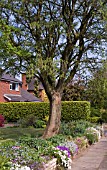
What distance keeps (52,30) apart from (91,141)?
6.39 metres

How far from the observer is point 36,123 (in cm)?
2550

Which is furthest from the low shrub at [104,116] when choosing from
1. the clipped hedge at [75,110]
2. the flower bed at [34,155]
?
the flower bed at [34,155]

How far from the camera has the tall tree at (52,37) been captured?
1230cm

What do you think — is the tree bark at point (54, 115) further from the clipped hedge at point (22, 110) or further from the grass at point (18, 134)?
the clipped hedge at point (22, 110)

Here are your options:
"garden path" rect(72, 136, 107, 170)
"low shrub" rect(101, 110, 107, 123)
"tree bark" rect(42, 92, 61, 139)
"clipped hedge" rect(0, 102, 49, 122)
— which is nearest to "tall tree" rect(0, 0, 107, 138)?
"tree bark" rect(42, 92, 61, 139)

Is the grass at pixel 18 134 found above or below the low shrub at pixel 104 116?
below

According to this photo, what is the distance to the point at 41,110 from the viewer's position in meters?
31.5

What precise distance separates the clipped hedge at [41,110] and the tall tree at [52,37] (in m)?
15.9

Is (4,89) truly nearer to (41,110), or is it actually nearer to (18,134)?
(41,110)

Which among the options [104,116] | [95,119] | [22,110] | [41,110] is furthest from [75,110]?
[22,110]

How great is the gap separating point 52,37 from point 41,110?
18558 millimetres

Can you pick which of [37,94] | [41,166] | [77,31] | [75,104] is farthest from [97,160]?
[37,94]

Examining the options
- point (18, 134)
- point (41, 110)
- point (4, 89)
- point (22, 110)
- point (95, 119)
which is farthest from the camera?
point (4, 89)

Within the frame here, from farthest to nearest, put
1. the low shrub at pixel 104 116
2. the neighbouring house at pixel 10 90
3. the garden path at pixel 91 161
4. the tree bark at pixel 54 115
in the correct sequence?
the neighbouring house at pixel 10 90, the low shrub at pixel 104 116, the tree bark at pixel 54 115, the garden path at pixel 91 161
